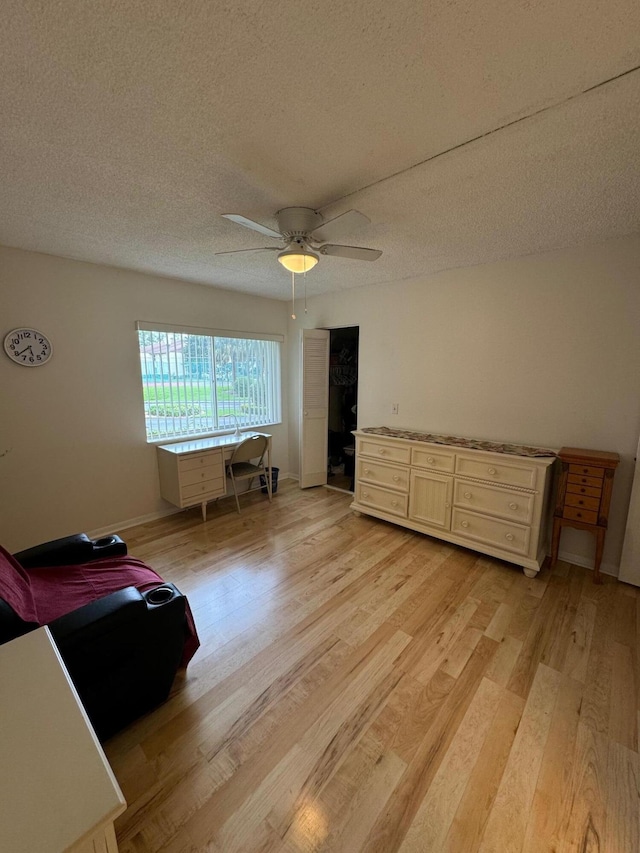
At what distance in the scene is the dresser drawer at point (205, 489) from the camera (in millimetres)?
3367

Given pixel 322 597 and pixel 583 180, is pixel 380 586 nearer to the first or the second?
pixel 322 597

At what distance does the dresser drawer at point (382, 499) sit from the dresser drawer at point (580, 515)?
1.22 metres

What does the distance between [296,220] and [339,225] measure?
0.33m

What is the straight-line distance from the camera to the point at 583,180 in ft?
5.56

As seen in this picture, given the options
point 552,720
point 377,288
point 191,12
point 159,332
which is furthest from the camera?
point 377,288

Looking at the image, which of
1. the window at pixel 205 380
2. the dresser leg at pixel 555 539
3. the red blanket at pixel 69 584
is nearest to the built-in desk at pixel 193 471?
the window at pixel 205 380

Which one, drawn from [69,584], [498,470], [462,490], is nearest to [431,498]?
[462,490]

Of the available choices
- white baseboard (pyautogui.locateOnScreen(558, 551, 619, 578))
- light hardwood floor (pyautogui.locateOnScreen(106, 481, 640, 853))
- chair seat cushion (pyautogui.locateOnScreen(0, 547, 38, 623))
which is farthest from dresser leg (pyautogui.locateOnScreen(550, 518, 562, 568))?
chair seat cushion (pyautogui.locateOnScreen(0, 547, 38, 623))

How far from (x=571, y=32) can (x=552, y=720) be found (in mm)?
2527

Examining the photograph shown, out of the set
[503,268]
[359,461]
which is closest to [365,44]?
[503,268]

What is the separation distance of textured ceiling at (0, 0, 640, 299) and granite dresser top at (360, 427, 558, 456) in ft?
5.15

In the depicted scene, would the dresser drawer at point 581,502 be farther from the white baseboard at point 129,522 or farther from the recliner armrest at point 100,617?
the white baseboard at point 129,522

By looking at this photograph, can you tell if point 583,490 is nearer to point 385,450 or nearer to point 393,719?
point 385,450

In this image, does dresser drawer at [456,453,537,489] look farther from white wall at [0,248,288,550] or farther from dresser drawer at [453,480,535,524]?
white wall at [0,248,288,550]
